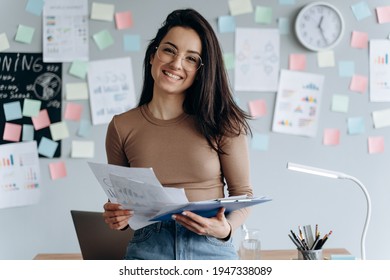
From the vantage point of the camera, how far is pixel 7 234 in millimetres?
3445

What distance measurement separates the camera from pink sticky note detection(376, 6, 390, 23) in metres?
3.54

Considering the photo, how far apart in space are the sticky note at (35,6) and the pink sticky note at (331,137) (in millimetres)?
1829

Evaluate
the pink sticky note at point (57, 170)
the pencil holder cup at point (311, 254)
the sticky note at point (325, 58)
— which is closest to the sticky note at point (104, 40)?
the pink sticky note at point (57, 170)

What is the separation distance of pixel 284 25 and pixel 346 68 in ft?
1.48

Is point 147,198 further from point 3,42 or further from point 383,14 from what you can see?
point 383,14

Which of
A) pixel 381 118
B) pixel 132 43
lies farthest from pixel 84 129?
pixel 381 118

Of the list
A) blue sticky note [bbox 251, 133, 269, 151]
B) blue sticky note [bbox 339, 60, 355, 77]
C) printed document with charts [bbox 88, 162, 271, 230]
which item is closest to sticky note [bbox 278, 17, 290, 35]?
blue sticky note [bbox 339, 60, 355, 77]

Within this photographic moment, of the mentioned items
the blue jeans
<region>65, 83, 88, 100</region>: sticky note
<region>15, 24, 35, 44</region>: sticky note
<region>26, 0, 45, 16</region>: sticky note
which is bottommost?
the blue jeans

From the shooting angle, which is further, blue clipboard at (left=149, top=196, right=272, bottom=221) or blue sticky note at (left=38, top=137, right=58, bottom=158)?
blue sticky note at (left=38, top=137, right=58, bottom=158)

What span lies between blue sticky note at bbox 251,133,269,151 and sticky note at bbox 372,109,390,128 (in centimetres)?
66

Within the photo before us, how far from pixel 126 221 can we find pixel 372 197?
2294mm

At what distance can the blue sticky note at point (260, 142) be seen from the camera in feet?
11.6

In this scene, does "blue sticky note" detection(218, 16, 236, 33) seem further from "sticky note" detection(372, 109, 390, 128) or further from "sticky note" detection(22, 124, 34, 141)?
"sticky note" detection(22, 124, 34, 141)
